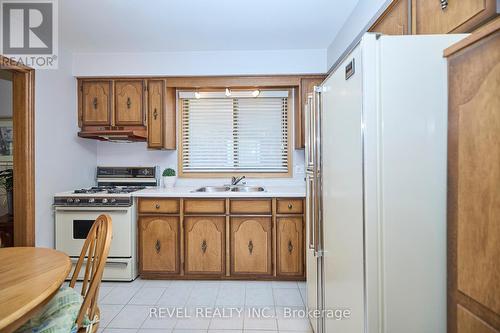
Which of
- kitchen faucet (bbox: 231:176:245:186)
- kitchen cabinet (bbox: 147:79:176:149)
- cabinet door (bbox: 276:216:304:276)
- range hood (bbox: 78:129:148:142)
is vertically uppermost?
kitchen cabinet (bbox: 147:79:176:149)

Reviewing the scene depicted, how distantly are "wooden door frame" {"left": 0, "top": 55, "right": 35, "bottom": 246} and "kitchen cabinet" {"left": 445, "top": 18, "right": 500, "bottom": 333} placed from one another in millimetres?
2987

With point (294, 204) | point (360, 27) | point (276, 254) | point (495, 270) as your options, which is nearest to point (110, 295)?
point (276, 254)

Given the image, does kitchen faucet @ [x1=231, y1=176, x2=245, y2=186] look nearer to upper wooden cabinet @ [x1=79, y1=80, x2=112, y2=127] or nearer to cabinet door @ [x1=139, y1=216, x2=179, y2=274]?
cabinet door @ [x1=139, y1=216, x2=179, y2=274]

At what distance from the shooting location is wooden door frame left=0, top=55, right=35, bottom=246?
89.1 inches

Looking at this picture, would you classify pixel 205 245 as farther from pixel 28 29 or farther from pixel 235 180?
pixel 28 29

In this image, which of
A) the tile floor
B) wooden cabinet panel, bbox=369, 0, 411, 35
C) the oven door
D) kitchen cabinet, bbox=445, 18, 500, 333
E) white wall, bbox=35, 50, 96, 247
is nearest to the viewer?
kitchen cabinet, bbox=445, 18, 500, 333

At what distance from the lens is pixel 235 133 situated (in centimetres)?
322

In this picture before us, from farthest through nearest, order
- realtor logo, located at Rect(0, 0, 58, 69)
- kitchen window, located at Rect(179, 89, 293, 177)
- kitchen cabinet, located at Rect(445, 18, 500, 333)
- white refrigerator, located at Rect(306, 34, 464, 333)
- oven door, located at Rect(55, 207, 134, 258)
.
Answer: kitchen window, located at Rect(179, 89, 293, 177) → oven door, located at Rect(55, 207, 134, 258) → realtor logo, located at Rect(0, 0, 58, 69) → white refrigerator, located at Rect(306, 34, 464, 333) → kitchen cabinet, located at Rect(445, 18, 500, 333)

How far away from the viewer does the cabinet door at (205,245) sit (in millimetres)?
2605

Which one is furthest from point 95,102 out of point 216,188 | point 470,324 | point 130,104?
point 470,324

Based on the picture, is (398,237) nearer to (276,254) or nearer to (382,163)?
(382,163)

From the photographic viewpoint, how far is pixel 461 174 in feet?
2.81

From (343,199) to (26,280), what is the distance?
129 cm

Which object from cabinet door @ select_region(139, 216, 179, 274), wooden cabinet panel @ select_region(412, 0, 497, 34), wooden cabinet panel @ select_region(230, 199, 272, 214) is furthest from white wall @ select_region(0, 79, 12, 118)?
wooden cabinet panel @ select_region(412, 0, 497, 34)
